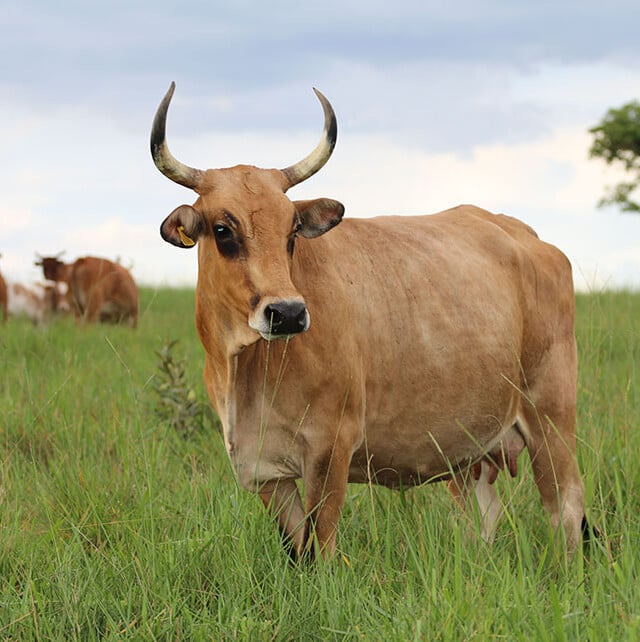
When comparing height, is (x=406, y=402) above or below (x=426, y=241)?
below

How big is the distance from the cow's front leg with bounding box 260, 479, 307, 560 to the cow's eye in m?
1.20

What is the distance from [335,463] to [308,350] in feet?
1.65

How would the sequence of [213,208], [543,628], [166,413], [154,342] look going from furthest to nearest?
[154,342]
[166,413]
[213,208]
[543,628]

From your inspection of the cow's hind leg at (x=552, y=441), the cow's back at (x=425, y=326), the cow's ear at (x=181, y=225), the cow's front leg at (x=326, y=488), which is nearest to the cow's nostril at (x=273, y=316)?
the cow's back at (x=425, y=326)

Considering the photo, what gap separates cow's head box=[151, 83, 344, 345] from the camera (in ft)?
12.3

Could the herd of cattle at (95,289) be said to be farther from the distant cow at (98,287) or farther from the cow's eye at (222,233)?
the cow's eye at (222,233)

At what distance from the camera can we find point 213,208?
13.1 feet

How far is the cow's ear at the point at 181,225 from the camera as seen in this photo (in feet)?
13.1

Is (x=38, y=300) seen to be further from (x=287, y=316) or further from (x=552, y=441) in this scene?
(x=287, y=316)

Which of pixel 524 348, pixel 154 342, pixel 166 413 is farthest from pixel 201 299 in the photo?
pixel 154 342

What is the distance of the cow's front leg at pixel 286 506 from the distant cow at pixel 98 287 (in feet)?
36.5

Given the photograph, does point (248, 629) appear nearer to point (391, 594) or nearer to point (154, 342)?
point (391, 594)

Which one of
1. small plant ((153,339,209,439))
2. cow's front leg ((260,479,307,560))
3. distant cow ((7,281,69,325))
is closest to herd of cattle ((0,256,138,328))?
distant cow ((7,281,69,325))

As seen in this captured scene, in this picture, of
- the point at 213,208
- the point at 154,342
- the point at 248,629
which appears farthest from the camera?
the point at 154,342
